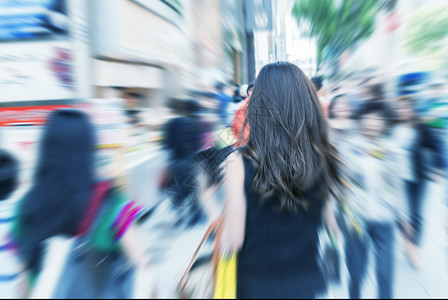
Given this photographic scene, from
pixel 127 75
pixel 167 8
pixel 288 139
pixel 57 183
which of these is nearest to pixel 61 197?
pixel 57 183

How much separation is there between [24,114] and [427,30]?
9.94 ft

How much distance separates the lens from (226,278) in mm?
1037

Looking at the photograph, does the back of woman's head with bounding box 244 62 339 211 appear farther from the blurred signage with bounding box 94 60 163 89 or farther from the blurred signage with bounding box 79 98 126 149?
the blurred signage with bounding box 94 60 163 89

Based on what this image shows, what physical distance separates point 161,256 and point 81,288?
110 centimetres

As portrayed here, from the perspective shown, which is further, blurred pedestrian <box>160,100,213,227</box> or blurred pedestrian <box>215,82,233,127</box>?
blurred pedestrian <box>215,82,233,127</box>

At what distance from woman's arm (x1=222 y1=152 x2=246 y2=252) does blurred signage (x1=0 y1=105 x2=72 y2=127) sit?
1.35 meters

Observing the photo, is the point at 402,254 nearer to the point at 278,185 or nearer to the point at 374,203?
the point at 374,203

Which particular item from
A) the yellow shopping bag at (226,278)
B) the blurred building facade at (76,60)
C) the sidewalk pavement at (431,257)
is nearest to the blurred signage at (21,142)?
the blurred building facade at (76,60)

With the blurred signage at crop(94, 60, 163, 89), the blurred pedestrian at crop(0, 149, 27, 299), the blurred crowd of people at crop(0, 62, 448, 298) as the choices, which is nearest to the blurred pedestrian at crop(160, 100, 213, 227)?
the blurred crowd of people at crop(0, 62, 448, 298)

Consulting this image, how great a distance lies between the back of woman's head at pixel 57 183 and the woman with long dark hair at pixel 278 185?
669mm

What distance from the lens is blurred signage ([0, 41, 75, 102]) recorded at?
174cm

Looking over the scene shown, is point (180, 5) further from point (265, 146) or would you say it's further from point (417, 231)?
point (417, 231)

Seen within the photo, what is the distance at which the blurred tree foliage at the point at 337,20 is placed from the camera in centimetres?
277

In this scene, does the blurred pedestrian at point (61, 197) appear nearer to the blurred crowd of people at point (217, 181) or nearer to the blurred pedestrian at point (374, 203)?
the blurred crowd of people at point (217, 181)
